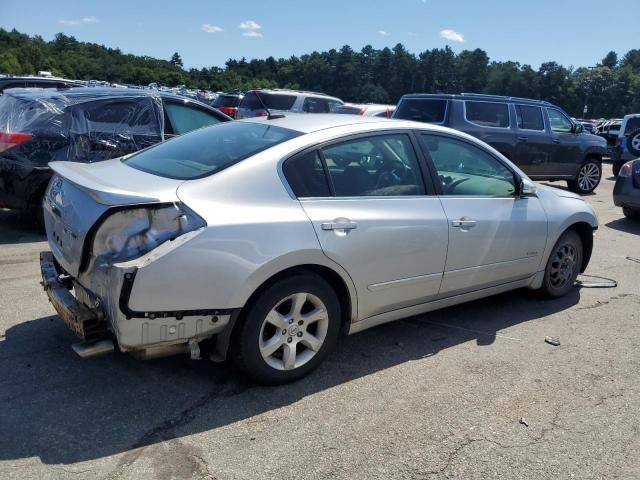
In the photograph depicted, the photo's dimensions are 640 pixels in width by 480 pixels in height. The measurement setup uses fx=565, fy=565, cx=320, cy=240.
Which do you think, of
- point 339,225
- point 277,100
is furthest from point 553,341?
point 277,100

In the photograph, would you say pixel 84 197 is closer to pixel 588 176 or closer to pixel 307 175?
pixel 307 175

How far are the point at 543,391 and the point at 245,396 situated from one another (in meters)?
1.86

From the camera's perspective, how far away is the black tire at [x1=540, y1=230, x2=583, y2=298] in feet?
16.5

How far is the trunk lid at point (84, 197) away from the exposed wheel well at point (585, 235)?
380 cm

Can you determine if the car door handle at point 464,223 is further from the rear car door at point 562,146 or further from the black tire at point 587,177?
the black tire at point 587,177

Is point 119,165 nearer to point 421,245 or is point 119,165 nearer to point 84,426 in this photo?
point 84,426

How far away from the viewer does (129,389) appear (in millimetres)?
3277

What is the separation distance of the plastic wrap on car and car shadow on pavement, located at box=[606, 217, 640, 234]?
707 centimetres

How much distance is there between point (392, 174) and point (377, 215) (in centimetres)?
42

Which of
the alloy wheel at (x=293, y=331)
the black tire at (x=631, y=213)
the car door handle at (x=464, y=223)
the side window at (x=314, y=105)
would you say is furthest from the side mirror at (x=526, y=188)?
the side window at (x=314, y=105)

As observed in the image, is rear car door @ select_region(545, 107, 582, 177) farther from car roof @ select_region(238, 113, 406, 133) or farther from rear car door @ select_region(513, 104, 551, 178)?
car roof @ select_region(238, 113, 406, 133)

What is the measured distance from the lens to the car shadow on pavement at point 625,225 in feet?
29.0

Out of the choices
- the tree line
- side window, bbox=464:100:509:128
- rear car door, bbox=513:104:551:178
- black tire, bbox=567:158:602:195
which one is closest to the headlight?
side window, bbox=464:100:509:128

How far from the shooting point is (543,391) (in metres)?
3.55
